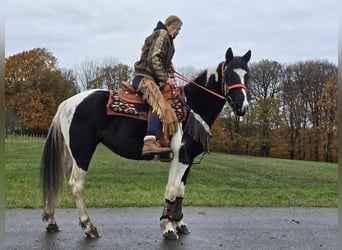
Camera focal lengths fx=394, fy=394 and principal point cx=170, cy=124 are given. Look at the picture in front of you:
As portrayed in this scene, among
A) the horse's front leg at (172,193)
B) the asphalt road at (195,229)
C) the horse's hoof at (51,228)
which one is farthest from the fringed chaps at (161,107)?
the horse's hoof at (51,228)

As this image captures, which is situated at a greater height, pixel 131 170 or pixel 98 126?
pixel 98 126

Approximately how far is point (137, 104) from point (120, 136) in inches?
19.5

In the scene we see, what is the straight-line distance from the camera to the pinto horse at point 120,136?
5.27 meters

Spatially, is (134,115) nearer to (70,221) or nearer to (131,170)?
(70,221)

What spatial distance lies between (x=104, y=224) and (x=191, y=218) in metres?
1.46

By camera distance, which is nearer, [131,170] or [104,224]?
[104,224]

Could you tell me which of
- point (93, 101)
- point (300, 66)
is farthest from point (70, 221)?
point (300, 66)

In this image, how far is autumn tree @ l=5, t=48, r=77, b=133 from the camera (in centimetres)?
3017

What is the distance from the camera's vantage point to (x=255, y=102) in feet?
122

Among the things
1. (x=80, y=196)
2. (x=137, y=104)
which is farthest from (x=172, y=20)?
(x=80, y=196)

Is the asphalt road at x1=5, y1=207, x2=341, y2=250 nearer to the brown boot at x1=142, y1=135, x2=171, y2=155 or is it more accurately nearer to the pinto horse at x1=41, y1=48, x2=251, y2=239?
the pinto horse at x1=41, y1=48, x2=251, y2=239

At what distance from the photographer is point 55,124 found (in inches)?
223

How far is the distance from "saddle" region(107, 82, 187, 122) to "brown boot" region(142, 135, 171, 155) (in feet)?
1.24

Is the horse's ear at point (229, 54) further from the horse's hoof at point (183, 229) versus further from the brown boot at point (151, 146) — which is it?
the horse's hoof at point (183, 229)
